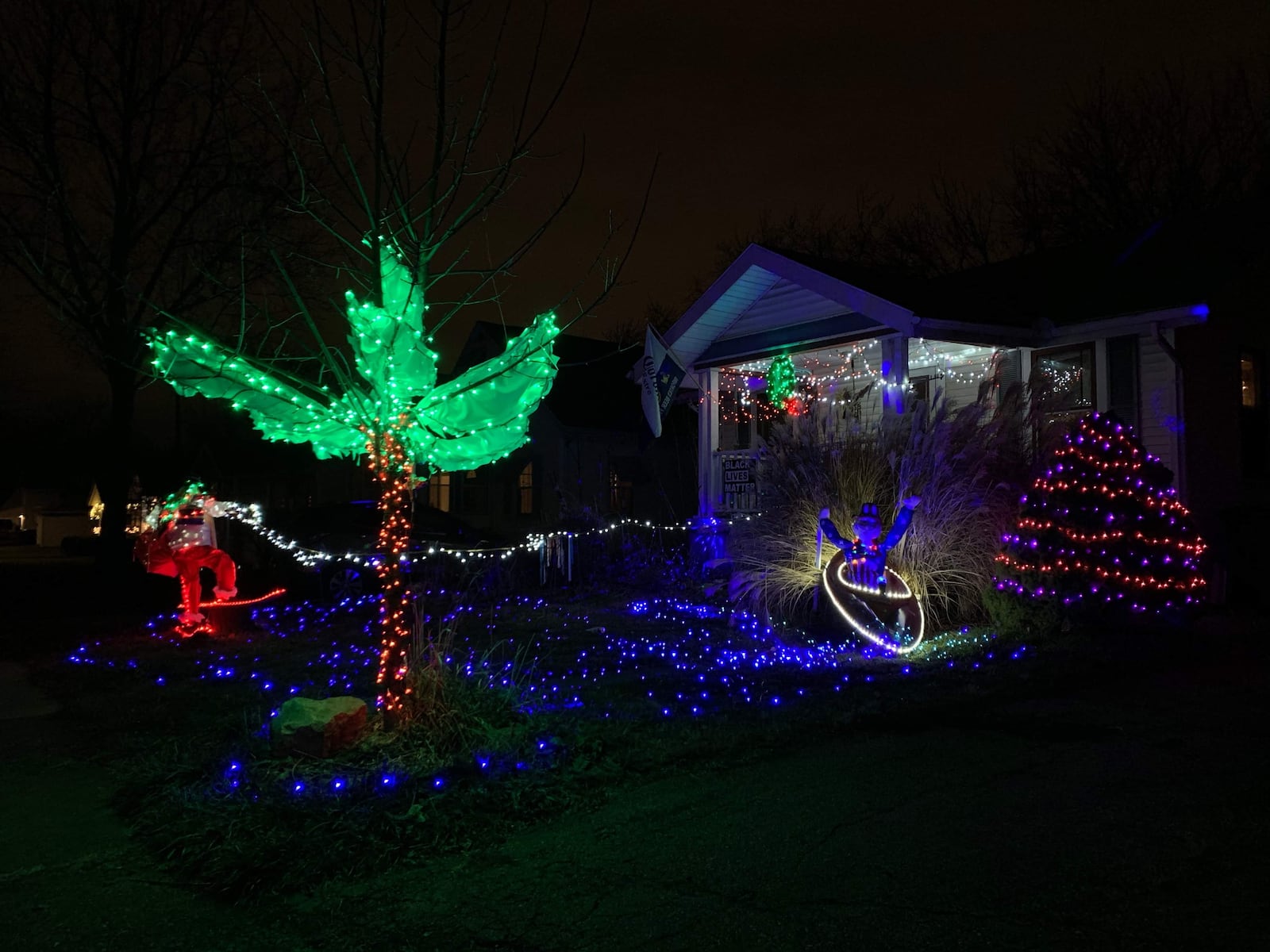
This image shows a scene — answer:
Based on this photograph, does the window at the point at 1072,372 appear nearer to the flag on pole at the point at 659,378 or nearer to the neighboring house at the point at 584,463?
the flag on pole at the point at 659,378

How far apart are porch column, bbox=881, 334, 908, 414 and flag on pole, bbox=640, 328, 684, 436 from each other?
2.94 m

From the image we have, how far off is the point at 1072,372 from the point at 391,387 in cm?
1021

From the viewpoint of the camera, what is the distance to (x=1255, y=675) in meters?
7.59

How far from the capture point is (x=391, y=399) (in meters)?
5.77

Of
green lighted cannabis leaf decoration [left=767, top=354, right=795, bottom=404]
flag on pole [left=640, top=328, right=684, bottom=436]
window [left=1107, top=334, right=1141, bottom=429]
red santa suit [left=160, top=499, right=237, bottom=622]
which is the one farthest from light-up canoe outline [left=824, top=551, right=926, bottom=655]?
red santa suit [left=160, top=499, right=237, bottom=622]

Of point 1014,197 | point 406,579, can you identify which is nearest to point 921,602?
point 406,579

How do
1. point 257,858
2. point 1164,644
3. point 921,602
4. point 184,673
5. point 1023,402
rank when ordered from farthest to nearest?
1. point 1023,402
2. point 921,602
3. point 1164,644
4. point 184,673
5. point 257,858

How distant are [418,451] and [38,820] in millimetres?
2726

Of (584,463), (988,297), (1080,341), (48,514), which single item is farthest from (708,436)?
(48,514)

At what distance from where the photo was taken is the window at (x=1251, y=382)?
13.0 m

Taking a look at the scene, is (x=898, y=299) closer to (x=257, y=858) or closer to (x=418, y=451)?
(x=418, y=451)

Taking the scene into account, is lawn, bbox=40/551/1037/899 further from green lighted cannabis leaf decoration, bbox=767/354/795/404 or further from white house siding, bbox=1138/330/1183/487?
white house siding, bbox=1138/330/1183/487

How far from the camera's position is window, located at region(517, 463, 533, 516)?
2566 cm

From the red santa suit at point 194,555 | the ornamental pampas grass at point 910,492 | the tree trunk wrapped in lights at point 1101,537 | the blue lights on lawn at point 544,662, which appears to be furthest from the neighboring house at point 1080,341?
the red santa suit at point 194,555
